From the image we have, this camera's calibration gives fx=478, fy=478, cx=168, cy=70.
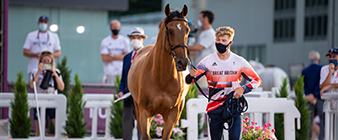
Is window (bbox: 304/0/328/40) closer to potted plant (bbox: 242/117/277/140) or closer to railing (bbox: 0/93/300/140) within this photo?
railing (bbox: 0/93/300/140)

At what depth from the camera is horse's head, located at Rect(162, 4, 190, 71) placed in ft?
15.6


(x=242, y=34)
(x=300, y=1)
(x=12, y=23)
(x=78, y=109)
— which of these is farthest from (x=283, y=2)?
(x=78, y=109)

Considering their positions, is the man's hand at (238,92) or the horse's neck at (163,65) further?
the horse's neck at (163,65)

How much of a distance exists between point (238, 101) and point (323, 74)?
380cm

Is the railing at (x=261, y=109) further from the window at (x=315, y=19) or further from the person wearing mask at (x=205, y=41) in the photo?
the window at (x=315, y=19)

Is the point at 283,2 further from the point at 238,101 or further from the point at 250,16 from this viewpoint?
the point at 238,101

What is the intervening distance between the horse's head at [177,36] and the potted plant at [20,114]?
3.85 metres

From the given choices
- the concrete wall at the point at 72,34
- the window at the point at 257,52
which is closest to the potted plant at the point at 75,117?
the concrete wall at the point at 72,34

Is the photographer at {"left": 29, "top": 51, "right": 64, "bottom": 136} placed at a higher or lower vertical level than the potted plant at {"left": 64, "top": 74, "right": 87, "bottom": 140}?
higher

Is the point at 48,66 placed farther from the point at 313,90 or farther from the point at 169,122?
the point at 313,90

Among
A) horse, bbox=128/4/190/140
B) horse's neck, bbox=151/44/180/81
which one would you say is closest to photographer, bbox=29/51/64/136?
horse, bbox=128/4/190/140

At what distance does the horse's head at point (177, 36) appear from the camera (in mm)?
4753

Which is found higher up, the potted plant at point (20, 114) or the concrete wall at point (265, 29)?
the concrete wall at point (265, 29)

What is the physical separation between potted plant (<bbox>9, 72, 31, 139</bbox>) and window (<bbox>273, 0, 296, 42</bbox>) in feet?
117
